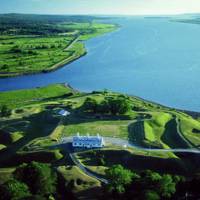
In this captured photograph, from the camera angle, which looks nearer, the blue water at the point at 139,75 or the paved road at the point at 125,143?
the paved road at the point at 125,143

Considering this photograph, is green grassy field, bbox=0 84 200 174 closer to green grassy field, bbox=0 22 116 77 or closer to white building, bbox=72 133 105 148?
white building, bbox=72 133 105 148

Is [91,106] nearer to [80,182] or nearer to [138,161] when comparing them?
[138,161]

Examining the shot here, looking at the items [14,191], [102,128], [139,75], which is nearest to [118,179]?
[14,191]

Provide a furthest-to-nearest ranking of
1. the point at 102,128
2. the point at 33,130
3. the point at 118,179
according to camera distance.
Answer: the point at 33,130
the point at 102,128
the point at 118,179

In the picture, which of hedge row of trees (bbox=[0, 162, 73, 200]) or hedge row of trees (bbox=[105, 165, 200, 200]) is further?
hedge row of trees (bbox=[105, 165, 200, 200])

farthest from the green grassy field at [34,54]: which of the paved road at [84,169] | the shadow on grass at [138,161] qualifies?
the shadow on grass at [138,161]

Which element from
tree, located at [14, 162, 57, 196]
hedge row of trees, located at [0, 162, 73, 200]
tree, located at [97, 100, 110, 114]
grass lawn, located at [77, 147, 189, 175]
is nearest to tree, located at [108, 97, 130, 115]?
tree, located at [97, 100, 110, 114]

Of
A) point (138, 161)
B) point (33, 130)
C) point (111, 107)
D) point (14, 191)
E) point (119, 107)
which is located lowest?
point (33, 130)

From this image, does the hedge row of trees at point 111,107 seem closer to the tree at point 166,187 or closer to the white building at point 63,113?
the white building at point 63,113
